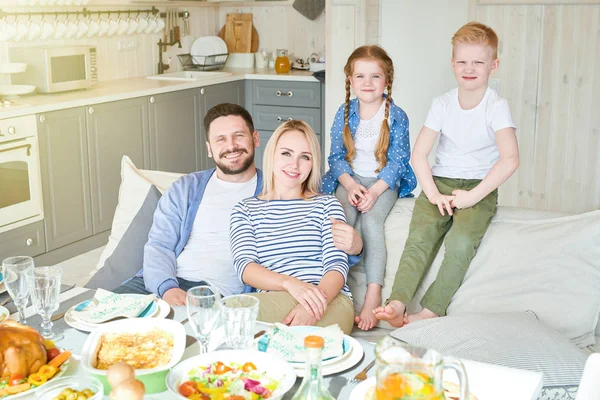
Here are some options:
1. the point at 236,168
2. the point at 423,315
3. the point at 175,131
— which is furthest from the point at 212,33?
the point at 423,315

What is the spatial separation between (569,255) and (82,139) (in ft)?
9.82

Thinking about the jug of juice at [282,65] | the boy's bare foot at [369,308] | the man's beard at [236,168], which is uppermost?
the jug of juice at [282,65]

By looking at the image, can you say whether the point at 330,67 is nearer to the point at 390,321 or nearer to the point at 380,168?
the point at 380,168

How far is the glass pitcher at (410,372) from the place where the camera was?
1052 millimetres

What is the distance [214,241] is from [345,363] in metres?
1.06

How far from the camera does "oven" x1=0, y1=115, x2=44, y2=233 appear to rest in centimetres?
388

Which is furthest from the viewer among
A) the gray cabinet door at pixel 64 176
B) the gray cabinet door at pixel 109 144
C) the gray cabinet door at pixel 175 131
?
the gray cabinet door at pixel 175 131

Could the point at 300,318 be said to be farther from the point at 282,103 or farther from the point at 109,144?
the point at 282,103

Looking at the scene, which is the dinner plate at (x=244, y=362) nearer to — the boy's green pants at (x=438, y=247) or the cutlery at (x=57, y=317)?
the cutlery at (x=57, y=317)

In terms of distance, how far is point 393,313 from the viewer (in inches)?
88.7

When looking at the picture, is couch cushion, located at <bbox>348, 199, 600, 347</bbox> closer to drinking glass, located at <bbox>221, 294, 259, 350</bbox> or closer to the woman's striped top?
the woman's striped top

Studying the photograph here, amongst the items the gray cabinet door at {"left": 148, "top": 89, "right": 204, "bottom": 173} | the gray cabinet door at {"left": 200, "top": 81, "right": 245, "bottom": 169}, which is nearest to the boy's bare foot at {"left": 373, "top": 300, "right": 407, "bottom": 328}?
the gray cabinet door at {"left": 148, "top": 89, "right": 204, "bottom": 173}

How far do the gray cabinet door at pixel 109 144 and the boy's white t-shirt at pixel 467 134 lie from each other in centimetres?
241

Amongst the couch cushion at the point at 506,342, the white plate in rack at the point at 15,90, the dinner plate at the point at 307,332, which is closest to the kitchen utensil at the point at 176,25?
A: the white plate in rack at the point at 15,90
